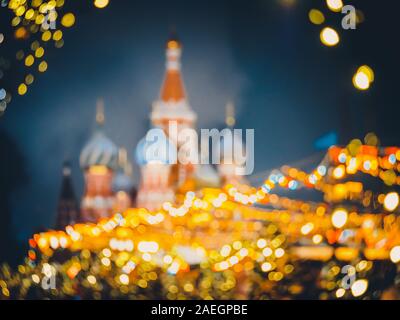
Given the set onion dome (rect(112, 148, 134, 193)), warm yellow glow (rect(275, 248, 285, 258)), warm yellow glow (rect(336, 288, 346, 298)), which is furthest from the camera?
warm yellow glow (rect(275, 248, 285, 258))

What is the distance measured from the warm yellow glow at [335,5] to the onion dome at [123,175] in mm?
1627

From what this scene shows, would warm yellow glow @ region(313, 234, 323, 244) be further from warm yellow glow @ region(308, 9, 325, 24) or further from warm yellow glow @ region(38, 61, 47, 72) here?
warm yellow glow @ region(38, 61, 47, 72)

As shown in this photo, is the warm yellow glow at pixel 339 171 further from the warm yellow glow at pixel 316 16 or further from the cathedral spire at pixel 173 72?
the cathedral spire at pixel 173 72

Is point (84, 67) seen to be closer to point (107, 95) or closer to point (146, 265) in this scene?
point (107, 95)

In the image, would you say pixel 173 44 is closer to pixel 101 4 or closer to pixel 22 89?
pixel 101 4

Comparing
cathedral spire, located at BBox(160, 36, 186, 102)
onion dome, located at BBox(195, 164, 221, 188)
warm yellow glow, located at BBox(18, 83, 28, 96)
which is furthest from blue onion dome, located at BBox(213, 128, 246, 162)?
warm yellow glow, located at BBox(18, 83, 28, 96)

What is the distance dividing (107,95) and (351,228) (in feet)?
6.02

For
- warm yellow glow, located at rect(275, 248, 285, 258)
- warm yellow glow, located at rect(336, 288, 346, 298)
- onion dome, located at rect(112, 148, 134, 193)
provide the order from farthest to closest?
warm yellow glow, located at rect(275, 248, 285, 258) < onion dome, located at rect(112, 148, 134, 193) < warm yellow glow, located at rect(336, 288, 346, 298)

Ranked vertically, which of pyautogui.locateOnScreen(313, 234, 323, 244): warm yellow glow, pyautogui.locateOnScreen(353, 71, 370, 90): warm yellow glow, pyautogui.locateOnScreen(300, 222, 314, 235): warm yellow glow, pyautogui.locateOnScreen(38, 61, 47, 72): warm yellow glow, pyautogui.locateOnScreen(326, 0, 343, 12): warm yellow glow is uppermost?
pyautogui.locateOnScreen(326, 0, 343, 12): warm yellow glow

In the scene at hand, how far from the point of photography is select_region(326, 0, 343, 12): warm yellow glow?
4.70m

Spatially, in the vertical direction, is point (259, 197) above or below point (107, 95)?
below

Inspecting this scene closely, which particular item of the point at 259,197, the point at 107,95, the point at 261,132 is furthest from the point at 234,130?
the point at 107,95

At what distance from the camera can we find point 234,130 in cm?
472

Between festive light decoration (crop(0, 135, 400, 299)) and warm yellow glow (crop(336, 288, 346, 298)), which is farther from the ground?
festive light decoration (crop(0, 135, 400, 299))
